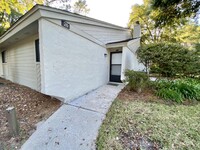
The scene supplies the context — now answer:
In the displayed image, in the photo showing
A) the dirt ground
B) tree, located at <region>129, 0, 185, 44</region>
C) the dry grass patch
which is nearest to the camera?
the dry grass patch

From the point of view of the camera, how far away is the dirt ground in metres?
2.91

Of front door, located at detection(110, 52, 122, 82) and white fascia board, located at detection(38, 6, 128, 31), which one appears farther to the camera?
front door, located at detection(110, 52, 122, 82)

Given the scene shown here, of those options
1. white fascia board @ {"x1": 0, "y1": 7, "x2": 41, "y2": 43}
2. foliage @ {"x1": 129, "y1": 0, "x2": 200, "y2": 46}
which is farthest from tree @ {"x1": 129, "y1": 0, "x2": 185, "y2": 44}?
Answer: white fascia board @ {"x1": 0, "y1": 7, "x2": 41, "y2": 43}

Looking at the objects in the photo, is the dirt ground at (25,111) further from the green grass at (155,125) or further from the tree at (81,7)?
the tree at (81,7)

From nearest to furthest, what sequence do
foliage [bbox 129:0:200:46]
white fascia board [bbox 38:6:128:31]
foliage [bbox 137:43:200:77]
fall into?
white fascia board [bbox 38:6:128:31]
foliage [bbox 137:43:200:77]
foliage [bbox 129:0:200:46]

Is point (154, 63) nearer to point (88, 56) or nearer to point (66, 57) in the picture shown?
point (88, 56)

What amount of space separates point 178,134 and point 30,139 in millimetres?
3615

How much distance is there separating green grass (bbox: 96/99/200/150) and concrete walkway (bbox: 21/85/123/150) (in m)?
0.30

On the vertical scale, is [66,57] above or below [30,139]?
above

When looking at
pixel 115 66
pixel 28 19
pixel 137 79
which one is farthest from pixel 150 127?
pixel 115 66

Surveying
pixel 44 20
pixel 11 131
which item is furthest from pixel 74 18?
pixel 11 131

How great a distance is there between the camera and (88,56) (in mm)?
6070

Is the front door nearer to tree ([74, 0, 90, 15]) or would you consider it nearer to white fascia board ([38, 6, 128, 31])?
white fascia board ([38, 6, 128, 31])

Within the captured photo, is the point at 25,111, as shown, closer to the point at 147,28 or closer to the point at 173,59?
the point at 173,59
